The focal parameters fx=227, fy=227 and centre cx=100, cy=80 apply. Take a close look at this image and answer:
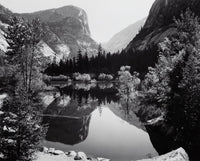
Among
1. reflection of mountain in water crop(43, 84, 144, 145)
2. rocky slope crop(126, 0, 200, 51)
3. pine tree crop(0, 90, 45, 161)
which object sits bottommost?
reflection of mountain in water crop(43, 84, 144, 145)

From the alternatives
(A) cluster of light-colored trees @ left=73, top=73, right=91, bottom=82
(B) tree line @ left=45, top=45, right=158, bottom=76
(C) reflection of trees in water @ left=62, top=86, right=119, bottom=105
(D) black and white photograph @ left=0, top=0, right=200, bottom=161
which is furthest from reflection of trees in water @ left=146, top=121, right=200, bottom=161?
(B) tree line @ left=45, top=45, right=158, bottom=76

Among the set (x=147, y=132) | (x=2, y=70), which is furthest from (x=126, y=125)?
(x=2, y=70)

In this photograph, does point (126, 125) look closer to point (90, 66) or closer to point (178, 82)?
point (178, 82)

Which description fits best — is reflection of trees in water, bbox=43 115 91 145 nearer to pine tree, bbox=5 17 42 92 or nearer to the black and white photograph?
the black and white photograph

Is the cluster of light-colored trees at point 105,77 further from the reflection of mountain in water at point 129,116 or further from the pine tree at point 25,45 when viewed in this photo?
the pine tree at point 25,45

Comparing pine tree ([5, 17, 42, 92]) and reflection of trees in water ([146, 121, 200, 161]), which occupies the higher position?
pine tree ([5, 17, 42, 92])

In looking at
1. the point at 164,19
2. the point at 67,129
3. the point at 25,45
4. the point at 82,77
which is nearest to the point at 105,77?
the point at 82,77

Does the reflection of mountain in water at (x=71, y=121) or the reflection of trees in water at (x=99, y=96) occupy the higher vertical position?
the reflection of mountain in water at (x=71, y=121)

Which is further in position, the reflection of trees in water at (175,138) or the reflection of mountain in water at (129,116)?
the reflection of mountain in water at (129,116)

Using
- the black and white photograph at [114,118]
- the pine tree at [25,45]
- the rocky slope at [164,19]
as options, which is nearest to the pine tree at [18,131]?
the black and white photograph at [114,118]
